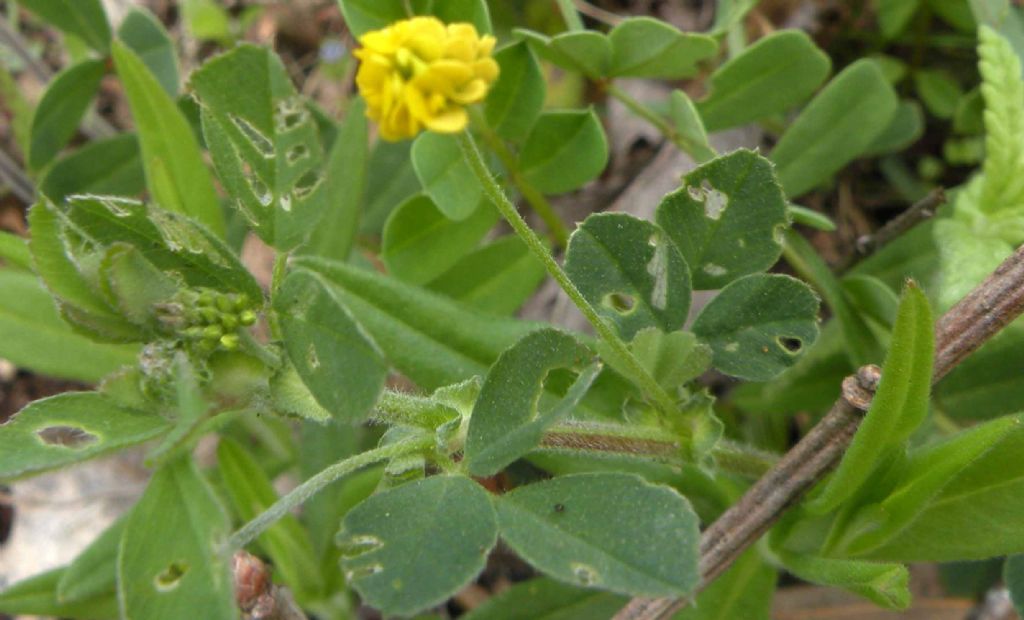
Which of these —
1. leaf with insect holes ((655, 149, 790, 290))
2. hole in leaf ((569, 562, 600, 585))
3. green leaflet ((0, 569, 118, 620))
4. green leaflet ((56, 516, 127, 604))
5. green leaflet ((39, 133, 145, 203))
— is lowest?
green leaflet ((0, 569, 118, 620))

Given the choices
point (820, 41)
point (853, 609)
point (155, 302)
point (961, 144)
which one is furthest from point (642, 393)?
point (820, 41)

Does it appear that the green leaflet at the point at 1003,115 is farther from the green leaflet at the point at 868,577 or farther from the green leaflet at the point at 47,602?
the green leaflet at the point at 47,602

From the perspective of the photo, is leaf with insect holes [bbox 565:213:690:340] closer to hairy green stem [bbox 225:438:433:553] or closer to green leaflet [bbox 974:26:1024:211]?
hairy green stem [bbox 225:438:433:553]

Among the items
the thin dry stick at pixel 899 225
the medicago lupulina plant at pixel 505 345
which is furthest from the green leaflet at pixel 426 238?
the thin dry stick at pixel 899 225

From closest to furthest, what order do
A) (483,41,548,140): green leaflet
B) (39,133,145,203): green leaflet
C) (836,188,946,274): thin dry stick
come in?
(483,41,548,140): green leaflet, (836,188,946,274): thin dry stick, (39,133,145,203): green leaflet

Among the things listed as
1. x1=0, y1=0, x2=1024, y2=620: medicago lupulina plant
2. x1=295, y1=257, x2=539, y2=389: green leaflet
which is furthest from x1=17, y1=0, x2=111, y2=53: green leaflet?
x1=295, y1=257, x2=539, y2=389: green leaflet

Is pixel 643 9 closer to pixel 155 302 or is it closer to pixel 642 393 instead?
pixel 642 393
